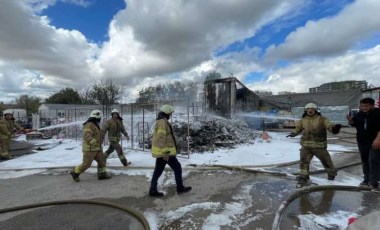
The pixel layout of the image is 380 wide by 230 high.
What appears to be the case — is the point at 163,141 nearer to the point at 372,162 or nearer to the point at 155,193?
the point at 155,193

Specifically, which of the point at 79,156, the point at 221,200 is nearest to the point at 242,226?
the point at 221,200

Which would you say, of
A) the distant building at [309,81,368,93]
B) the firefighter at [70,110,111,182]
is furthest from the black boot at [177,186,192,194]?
the distant building at [309,81,368,93]

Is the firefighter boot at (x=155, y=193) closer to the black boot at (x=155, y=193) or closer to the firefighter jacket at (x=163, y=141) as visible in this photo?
the black boot at (x=155, y=193)

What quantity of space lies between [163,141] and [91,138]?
2.07m

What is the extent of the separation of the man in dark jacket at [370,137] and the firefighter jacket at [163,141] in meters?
3.71

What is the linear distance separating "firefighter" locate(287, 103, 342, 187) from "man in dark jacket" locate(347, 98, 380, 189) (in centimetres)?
62

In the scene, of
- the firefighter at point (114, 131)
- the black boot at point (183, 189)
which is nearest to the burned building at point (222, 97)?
the firefighter at point (114, 131)

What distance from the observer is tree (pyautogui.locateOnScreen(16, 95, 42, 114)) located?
70.0 metres

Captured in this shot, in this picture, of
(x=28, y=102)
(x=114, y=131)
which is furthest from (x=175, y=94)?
(x=28, y=102)

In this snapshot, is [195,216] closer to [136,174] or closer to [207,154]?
[136,174]

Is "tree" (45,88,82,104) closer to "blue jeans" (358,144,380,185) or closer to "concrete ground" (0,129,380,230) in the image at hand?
"concrete ground" (0,129,380,230)

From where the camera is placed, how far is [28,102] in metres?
74.9

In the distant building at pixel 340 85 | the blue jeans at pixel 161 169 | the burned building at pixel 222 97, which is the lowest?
the blue jeans at pixel 161 169

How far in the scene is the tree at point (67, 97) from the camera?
222ft
